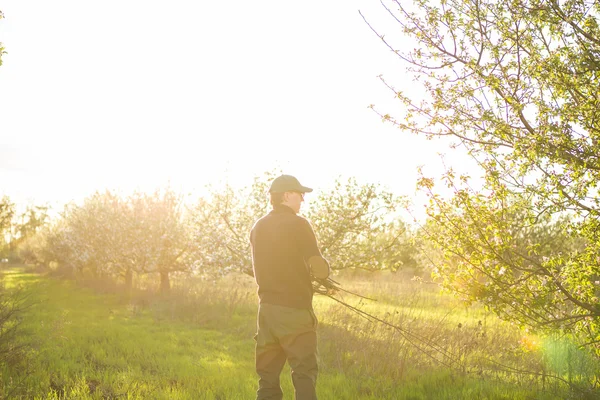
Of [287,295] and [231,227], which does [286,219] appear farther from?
[231,227]

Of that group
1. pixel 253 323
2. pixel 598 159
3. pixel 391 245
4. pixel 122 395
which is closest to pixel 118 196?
pixel 253 323

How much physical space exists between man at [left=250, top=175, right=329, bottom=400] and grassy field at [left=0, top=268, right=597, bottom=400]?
1.48 metres

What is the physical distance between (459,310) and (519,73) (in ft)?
55.1

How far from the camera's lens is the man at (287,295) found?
514cm

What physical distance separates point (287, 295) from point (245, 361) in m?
6.81

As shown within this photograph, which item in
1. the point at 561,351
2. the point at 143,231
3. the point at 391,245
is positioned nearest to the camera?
the point at 561,351

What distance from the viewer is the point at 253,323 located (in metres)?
16.1

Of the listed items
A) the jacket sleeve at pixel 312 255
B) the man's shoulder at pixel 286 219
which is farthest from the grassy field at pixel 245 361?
the man's shoulder at pixel 286 219

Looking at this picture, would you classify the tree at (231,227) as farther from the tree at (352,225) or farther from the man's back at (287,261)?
the man's back at (287,261)

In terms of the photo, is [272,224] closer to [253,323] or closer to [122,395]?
[122,395]

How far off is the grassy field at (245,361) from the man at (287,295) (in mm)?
1478

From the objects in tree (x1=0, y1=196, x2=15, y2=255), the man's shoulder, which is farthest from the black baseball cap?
tree (x1=0, y1=196, x2=15, y2=255)

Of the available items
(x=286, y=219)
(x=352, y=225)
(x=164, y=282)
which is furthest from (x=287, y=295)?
(x=164, y=282)

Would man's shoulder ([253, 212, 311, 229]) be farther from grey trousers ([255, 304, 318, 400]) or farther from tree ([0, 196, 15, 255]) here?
tree ([0, 196, 15, 255])
